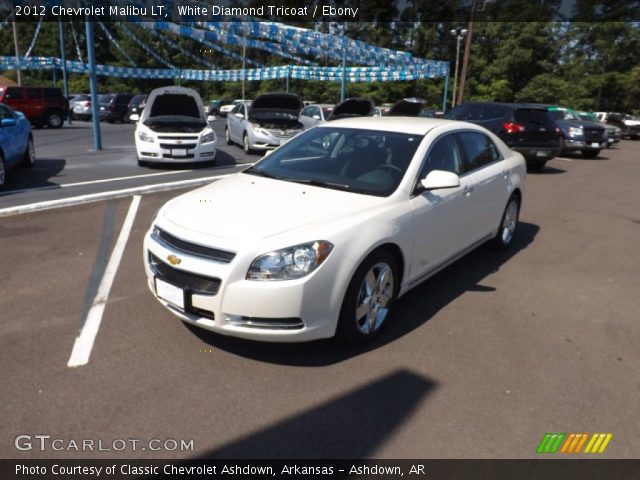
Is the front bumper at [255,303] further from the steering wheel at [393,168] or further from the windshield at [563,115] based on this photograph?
the windshield at [563,115]

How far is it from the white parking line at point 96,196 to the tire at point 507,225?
227 inches

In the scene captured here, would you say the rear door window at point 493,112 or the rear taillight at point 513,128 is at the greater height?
the rear door window at point 493,112

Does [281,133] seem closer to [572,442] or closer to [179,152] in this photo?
[179,152]

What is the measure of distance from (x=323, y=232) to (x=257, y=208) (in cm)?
60

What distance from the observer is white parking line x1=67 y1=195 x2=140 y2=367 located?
11.5 feet

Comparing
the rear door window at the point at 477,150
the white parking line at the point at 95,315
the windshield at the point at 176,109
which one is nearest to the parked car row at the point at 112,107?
the windshield at the point at 176,109

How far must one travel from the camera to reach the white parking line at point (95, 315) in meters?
3.51

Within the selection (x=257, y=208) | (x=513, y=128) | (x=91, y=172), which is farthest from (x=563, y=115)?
(x=257, y=208)

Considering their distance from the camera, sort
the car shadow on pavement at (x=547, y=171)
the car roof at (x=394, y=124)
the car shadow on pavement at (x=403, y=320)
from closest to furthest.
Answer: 1. the car shadow on pavement at (x=403, y=320)
2. the car roof at (x=394, y=124)
3. the car shadow on pavement at (x=547, y=171)

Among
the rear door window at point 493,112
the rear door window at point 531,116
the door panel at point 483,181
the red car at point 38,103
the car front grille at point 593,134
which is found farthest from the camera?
the red car at point 38,103

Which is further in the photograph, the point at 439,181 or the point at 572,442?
the point at 439,181

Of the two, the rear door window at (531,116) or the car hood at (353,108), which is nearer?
the rear door window at (531,116)

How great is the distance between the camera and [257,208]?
364cm

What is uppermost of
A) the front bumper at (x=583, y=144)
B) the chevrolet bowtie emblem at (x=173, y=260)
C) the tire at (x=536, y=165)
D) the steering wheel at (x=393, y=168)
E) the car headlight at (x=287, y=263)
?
the steering wheel at (x=393, y=168)
